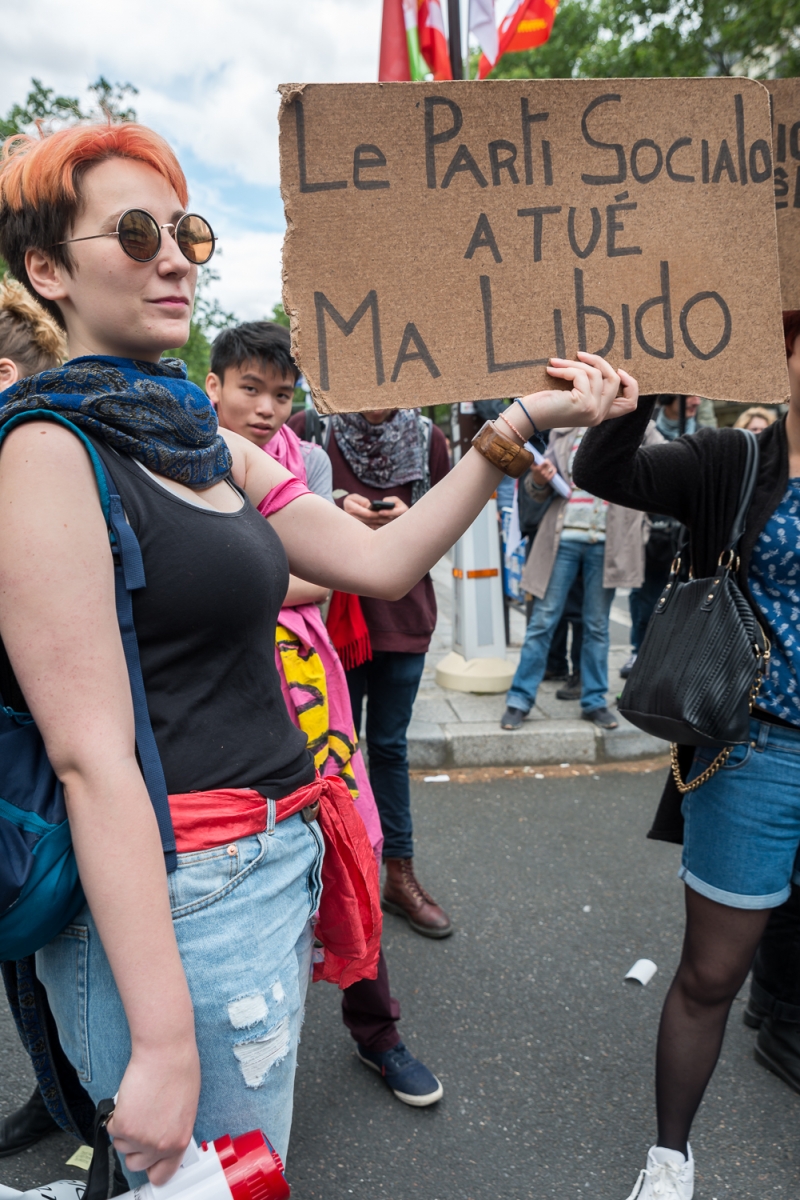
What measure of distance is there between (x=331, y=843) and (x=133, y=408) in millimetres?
736

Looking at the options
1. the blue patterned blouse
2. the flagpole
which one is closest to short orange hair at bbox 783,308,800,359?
the blue patterned blouse

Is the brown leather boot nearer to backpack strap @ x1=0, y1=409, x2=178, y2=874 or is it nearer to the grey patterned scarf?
the grey patterned scarf

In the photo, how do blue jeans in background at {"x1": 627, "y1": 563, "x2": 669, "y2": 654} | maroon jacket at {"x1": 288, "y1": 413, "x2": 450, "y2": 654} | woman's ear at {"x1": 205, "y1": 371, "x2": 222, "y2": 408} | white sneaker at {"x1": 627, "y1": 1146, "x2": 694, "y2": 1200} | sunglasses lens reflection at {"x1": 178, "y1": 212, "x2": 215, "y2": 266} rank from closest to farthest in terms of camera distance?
sunglasses lens reflection at {"x1": 178, "y1": 212, "x2": 215, "y2": 266}, white sneaker at {"x1": 627, "y1": 1146, "x2": 694, "y2": 1200}, woman's ear at {"x1": 205, "y1": 371, "x2": 222, "y2": 408}, maroon jacket at {"x1": 288, "y1": 413, "x2": 450, "y2": 654}, blue jeans in background at {"x1": 627, "y1": 563, "x2": 669, "y2": 654}

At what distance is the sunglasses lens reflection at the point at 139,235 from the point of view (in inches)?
43.1

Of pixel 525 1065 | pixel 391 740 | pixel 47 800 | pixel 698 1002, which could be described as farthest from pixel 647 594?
pixel 47 800

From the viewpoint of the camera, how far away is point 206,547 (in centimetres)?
109

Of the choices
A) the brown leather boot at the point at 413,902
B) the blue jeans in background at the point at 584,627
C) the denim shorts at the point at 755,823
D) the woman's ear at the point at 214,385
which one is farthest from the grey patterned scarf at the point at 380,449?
the blue jeans in background at the point at 584,627

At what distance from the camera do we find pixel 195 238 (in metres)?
1.20

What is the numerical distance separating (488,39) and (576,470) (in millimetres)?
4737

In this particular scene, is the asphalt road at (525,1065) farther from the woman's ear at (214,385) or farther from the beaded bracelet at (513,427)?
the woman's ear at (214,385)

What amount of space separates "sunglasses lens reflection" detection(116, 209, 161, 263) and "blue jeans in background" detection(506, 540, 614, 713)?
4.12m

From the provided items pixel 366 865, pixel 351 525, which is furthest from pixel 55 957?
pixel 351 525

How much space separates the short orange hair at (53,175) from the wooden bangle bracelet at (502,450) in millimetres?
560

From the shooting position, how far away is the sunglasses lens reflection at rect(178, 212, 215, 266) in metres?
1.17
